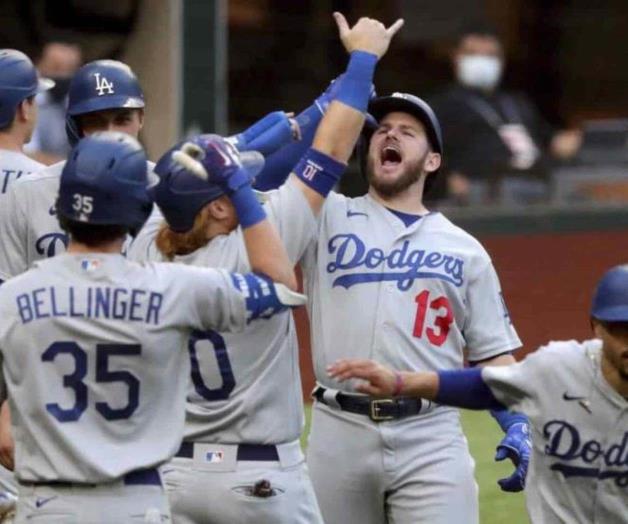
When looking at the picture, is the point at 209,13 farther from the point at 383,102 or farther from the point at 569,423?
the point at 569,423

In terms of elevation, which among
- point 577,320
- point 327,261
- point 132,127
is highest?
point 132,127

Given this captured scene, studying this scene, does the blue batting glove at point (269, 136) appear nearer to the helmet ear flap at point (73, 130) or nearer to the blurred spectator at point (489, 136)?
the helmet ear flap at point (73, 130)

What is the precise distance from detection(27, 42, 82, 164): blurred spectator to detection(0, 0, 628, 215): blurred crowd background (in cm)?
30

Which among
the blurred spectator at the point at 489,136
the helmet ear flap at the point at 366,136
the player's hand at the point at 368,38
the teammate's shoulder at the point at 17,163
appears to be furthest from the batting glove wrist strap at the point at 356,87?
the blurred spectator at the point at 489,136

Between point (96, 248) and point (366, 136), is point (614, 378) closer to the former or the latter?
point (96, 248)

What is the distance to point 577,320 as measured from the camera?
14375 mm

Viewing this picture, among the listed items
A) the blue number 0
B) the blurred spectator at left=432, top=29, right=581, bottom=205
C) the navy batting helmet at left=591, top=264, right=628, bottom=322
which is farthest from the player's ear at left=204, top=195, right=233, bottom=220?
the blurred spectator at left=432, top=29, right=581, bottom=205

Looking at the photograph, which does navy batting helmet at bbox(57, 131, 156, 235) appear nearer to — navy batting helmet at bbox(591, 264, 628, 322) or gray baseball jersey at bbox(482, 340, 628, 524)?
gray baseball jersey at bbox(482, 340, 628, 524)

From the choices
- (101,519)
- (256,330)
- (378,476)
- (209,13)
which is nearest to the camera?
(101,519)

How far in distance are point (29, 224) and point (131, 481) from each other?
158 cm

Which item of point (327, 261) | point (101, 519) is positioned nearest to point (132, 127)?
point (327, 261)

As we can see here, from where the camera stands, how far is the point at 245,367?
589 centimetres

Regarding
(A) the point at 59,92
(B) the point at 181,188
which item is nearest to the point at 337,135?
(B) the point at 181,188

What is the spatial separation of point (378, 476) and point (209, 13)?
27.1ft
